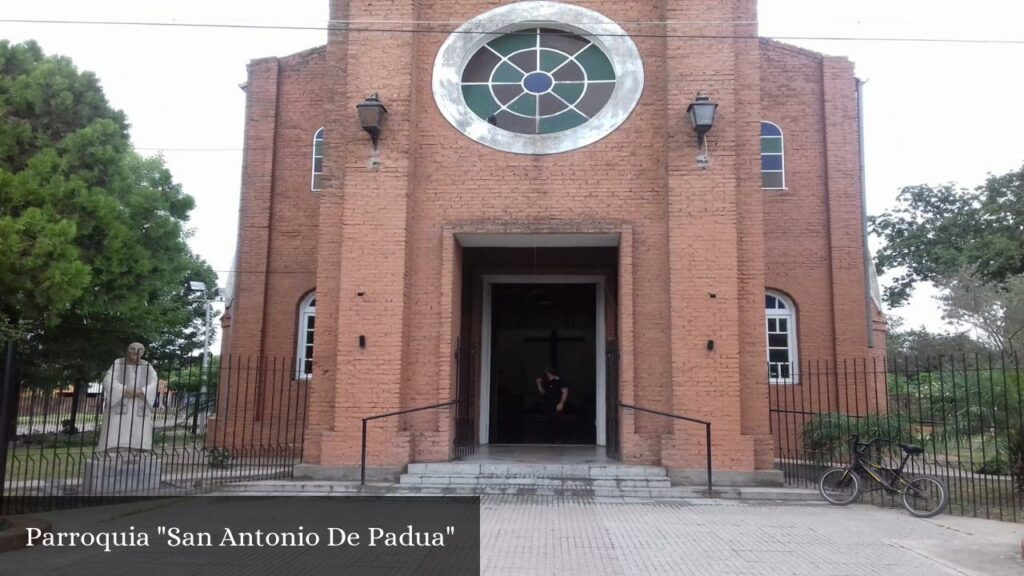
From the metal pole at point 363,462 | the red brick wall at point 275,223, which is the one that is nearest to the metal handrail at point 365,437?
the metal pole at point 363,462

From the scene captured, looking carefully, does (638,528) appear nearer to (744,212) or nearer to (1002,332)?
(744,212)

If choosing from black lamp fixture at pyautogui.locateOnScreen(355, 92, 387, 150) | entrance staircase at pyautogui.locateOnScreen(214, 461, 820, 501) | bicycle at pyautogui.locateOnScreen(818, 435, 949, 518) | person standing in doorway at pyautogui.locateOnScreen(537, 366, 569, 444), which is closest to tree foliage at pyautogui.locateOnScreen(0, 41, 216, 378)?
entrance staircase at pyautogui.locateOnScreen(214, 461, 820, 501)

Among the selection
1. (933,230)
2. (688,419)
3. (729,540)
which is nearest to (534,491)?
(688,419)

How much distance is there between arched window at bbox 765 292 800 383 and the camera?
15234 millimetres

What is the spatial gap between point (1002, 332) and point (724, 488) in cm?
3541

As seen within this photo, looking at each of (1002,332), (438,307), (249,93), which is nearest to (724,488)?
(438,307)

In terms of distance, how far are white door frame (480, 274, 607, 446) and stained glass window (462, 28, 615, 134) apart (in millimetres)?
3162

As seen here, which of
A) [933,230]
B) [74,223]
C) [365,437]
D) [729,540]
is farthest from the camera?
[933,230]

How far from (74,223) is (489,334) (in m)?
7.14

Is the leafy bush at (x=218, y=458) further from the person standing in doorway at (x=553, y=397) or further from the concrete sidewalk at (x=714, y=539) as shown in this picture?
the person standing in doorway at (x=553, y=397)

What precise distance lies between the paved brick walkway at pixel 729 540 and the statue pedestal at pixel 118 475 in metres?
4.92

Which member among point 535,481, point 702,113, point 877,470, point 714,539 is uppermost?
point 702,113

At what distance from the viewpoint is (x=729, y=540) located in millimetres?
7629

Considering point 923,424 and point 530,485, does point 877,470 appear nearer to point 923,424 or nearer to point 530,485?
point 923,424
